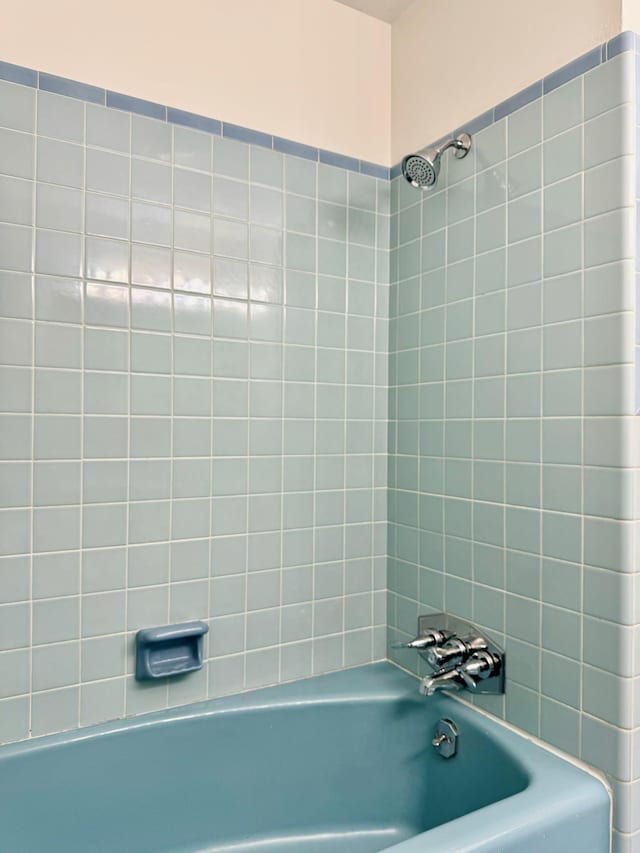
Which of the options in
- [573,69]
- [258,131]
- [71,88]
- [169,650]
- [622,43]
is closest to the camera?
[622,43]

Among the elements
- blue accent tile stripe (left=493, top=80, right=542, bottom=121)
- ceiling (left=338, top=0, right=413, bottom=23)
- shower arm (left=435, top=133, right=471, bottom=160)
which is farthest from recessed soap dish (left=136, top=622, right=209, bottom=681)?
ceiling (left=338, top=0, right=413, bottom=23)

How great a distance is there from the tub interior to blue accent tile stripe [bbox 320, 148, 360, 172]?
1.50 m

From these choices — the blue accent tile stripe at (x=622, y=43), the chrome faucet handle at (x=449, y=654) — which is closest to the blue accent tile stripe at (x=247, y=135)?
the blue accent tile stripe at (x=622, y=43)

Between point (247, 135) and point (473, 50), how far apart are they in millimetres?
623

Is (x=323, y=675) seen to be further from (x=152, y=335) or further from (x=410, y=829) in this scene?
(x=152, y=335)

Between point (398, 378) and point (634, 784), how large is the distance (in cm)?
112

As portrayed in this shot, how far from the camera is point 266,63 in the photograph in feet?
5.27

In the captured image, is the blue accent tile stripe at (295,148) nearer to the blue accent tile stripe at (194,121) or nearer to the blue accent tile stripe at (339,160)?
the blue accent tile stripe at (339,160)

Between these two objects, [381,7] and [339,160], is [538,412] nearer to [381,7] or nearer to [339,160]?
[339,160]

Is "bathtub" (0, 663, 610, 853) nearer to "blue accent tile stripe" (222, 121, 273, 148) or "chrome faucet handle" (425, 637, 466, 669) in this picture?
"chrome faucet handle" (425, 637, 466, 669)

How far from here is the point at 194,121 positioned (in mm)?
1513

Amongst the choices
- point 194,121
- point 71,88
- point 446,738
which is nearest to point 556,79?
point 194,121

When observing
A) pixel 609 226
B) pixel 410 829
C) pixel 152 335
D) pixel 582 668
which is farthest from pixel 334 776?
pixel 609 226

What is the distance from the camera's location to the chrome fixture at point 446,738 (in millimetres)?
1441
